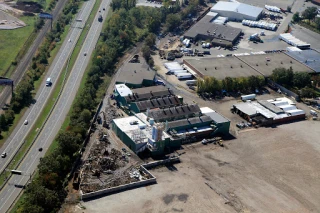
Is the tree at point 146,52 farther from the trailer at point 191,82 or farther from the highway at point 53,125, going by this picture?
the trailer at point 191,82

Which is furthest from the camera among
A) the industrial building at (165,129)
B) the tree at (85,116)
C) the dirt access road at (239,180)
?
the tree at (85,116)

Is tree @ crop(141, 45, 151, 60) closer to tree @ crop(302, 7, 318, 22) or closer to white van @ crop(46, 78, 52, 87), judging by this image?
white van @ crop(46, 78, 52, 87)

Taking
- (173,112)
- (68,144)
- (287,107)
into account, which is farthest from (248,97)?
(68,144)

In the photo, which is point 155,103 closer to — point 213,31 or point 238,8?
point 213,31

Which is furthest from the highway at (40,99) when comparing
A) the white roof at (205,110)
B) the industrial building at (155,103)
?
the white roof at (205,110)

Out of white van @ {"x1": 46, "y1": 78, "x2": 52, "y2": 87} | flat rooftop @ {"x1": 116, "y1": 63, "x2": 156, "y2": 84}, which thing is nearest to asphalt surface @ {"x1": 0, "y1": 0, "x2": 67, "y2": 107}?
white van @ {"x1": 46, "y1": 78, "x2": 52, "y2": 87}

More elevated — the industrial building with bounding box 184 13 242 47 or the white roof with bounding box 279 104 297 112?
the industrial building with bounding box 184 13 242 47
